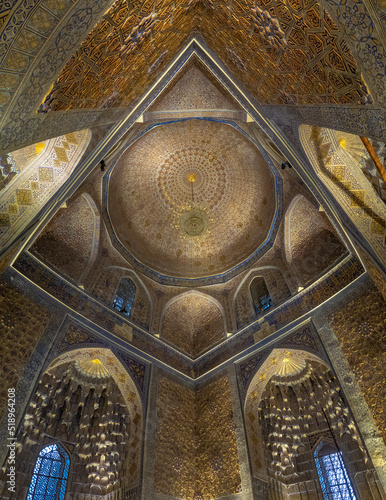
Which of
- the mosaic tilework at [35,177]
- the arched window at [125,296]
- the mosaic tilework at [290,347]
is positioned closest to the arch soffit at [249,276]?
the mosaic tilework at [290,347]

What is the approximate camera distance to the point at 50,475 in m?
6.35

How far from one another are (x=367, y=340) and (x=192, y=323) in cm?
532

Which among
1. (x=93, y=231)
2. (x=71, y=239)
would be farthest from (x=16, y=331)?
(x=93, y=231)

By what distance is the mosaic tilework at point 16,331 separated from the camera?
212 inches

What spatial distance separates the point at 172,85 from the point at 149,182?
339 cm

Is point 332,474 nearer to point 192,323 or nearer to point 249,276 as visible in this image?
point 249,276

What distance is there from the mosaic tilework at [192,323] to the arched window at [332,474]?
336 centimetres

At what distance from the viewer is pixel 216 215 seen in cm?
1072

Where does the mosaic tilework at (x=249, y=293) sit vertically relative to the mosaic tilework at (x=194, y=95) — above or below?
below

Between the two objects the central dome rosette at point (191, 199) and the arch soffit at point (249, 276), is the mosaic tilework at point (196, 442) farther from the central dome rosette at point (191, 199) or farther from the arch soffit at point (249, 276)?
the central dome rosette at point (191, 199)

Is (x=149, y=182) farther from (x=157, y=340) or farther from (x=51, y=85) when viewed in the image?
(x=51, y=85)

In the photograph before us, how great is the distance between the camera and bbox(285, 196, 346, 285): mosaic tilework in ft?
25.4

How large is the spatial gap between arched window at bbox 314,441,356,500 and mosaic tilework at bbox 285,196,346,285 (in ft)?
11.4

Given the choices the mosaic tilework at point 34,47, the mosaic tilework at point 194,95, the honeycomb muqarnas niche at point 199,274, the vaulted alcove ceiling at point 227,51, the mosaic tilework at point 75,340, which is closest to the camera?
the mosaic tilework at point 34,47
